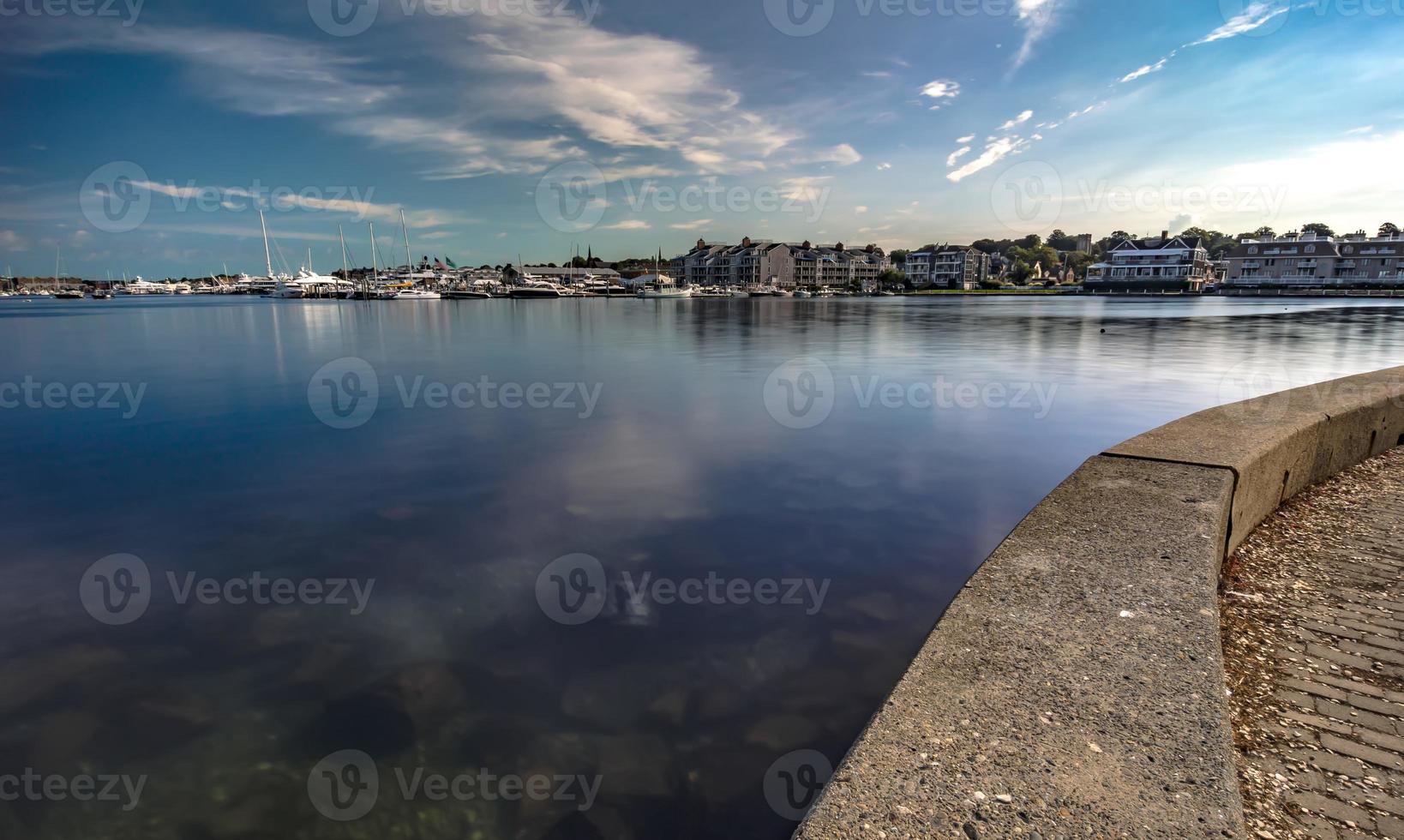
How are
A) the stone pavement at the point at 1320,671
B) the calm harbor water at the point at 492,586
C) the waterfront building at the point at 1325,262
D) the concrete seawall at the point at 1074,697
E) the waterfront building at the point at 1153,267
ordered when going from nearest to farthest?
the concrete seawall at the point at 1074,697
the stone pavement at the point at 1320,671
the calm harbor water at the point at 492,586
the waterfront building at the point at 1325,262
the waterfront building at the point at 1153,267

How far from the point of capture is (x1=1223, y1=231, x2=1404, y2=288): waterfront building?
4562 inches

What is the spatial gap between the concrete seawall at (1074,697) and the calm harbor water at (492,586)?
4.95 ft

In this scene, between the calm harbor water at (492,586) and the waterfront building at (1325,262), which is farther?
the waterfront building at (1325,262)

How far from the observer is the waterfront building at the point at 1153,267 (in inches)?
4690

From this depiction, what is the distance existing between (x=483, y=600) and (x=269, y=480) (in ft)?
19.1

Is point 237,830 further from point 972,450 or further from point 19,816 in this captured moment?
point 972,450

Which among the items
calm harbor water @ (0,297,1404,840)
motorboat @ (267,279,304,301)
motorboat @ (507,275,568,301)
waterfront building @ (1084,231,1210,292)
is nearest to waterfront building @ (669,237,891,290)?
motorboat @ (507,275,568,301)

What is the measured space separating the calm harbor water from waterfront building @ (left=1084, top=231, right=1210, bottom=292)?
428 ft

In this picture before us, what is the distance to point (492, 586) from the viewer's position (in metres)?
6.16

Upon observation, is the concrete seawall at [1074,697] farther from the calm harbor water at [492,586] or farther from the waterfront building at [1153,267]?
the waterfront building at [1153,267]

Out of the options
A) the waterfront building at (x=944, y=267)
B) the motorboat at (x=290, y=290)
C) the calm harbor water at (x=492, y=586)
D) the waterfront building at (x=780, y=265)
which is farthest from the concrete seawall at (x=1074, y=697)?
the waterfront building at (x=944, y=267)

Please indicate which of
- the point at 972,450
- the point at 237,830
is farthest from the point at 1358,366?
the point at 237,830

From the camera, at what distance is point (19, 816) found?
3.69 m

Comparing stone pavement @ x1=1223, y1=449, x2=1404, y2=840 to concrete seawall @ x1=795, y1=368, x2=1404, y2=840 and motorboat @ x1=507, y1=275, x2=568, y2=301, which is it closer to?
concrete seawall @ x1=795, y1=368, x2=1404, y2=840
